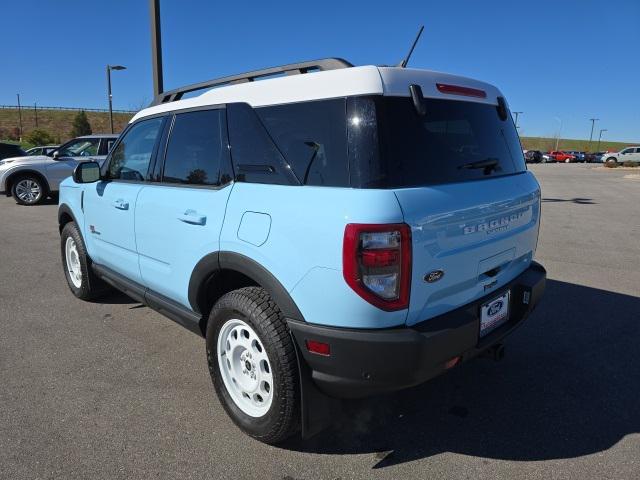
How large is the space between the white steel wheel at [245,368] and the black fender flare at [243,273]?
288mm

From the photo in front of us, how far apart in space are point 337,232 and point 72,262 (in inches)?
154

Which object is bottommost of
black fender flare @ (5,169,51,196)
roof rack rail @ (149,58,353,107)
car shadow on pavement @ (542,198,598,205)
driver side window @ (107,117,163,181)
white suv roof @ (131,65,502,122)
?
car shadow on pavement @ (542,198,598,205)

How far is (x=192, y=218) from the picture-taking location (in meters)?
2.75

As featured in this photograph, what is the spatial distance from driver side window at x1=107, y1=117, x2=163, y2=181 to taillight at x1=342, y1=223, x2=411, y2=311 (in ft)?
6.83

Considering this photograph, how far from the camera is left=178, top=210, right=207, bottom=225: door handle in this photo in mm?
2674

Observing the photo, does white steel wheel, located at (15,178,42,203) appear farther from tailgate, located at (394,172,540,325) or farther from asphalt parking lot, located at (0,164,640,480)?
tailgate, located at (394,172,540,325)

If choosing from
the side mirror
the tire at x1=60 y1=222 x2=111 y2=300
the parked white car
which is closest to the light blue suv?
the side mirror

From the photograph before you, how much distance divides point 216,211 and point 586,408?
8.30ft

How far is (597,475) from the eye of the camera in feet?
7.49

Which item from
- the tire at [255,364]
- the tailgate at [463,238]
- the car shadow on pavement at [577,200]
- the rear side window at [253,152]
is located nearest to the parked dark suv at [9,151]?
the rear side window at [253,152]

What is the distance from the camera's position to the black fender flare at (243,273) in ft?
7.21

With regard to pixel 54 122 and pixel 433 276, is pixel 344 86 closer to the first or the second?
pixel 433 276

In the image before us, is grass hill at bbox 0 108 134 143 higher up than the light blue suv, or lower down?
higher up

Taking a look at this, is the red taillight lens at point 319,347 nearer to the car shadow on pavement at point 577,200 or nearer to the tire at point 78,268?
the tire at point 78,268
